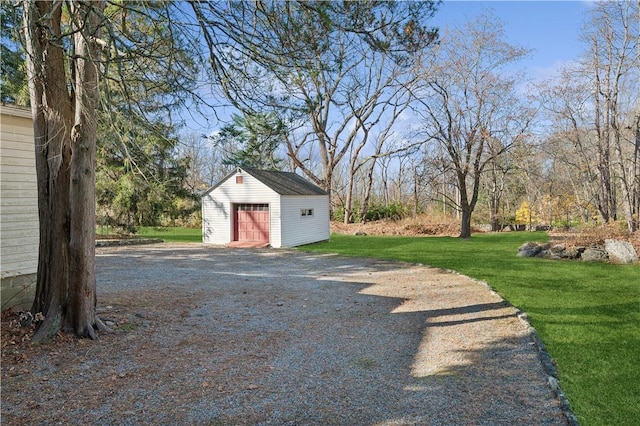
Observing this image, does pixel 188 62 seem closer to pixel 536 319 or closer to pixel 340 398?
pixel 340 398

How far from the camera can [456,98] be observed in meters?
18.6

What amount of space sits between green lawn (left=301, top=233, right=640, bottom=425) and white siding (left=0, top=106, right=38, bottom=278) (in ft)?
23.7

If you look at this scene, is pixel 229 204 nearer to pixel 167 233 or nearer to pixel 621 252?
pixel 167 233

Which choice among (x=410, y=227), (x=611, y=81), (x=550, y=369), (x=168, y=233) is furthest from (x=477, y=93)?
(x=168, y=233)

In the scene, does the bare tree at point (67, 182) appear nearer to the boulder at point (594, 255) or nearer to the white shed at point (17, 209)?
the white shed at point (17, 209)

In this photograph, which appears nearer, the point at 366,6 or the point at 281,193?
the point at 366,6

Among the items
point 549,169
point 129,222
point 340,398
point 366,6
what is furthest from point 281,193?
point 549,169

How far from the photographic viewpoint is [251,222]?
56.6ft

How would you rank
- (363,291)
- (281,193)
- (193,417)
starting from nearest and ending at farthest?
1. (193,417)
2. (363,291)
3. (281,193)

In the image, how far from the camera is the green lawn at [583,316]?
3553mm

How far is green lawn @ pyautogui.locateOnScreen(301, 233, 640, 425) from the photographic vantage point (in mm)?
3553

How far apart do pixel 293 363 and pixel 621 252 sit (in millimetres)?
10722

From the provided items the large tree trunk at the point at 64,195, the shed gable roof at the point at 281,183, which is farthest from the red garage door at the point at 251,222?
the large tree trunk at the point at 64,195

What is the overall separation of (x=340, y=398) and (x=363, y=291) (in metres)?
4.65
